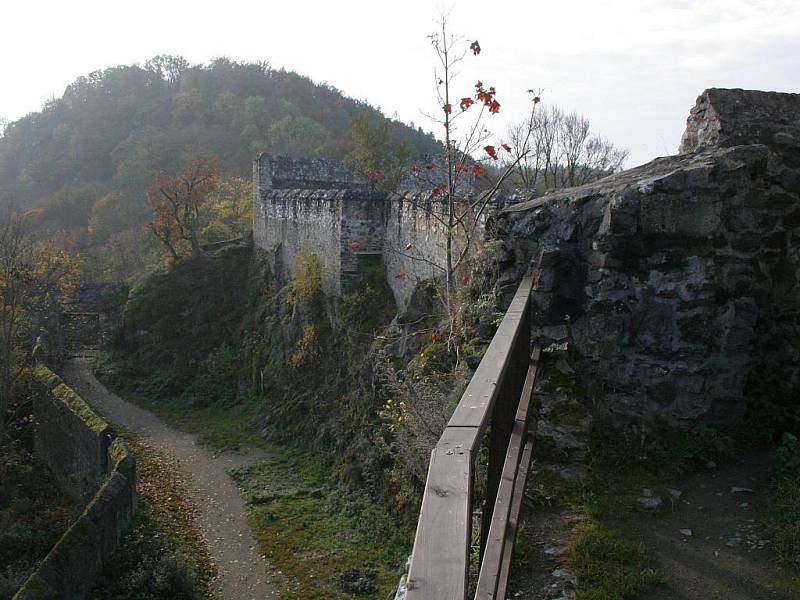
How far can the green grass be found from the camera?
857 centimetres

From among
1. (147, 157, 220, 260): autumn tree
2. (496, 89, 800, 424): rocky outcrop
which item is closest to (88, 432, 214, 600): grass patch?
(496, 89, 800, 424): rocky outcrop

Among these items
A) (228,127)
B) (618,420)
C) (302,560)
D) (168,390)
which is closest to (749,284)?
(618,420)

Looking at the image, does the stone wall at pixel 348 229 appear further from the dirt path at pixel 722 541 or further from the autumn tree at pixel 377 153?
the dirt path at pixel 722 541

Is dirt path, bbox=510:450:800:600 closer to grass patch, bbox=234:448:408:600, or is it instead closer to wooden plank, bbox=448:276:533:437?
wooden plank, bbox=448:276:533:437

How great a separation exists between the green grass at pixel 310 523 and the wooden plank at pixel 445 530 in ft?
24.1

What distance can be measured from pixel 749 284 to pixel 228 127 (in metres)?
46.1

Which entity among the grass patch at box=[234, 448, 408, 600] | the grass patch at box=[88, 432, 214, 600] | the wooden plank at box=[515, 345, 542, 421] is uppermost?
the wooden plank at box=[515, 345, 542, 421]

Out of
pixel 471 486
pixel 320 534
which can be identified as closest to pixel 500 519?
pixel 471 486

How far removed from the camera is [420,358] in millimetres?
8938

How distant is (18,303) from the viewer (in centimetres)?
1568

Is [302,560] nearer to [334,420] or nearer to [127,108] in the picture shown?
[334,420]

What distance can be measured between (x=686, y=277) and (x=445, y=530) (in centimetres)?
330

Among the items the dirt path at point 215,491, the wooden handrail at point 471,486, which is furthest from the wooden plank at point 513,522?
the dirt path at point 215,491

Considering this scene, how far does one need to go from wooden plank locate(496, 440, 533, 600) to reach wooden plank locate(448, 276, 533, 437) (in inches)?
23.2
